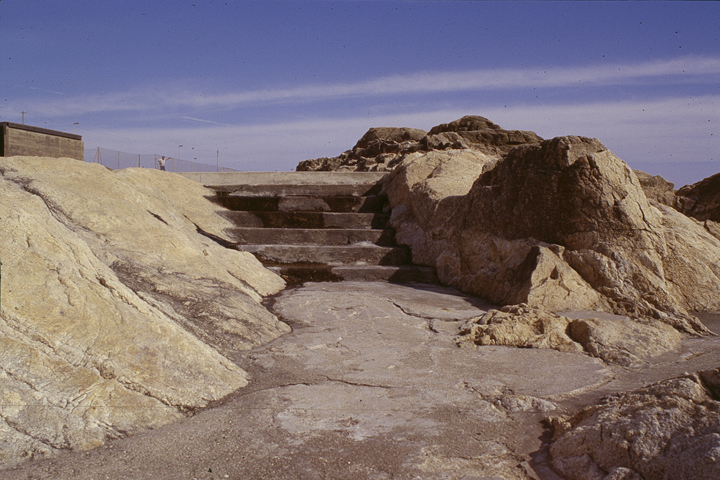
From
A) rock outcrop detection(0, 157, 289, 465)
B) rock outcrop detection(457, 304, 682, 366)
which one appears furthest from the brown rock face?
rock outcrop detection(0, 157, 289, 465)

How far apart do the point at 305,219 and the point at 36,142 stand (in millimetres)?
4249

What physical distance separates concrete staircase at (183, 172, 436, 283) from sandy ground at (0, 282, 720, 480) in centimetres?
175

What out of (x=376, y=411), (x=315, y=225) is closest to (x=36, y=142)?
(x=315, y=225)

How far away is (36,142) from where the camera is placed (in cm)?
751

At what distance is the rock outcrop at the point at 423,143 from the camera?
337 inches

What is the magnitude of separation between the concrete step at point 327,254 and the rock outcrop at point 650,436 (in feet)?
12.3

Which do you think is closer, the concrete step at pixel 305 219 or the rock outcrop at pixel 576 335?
the rock outcrop at pixel 576 335

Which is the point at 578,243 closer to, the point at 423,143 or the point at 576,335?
the point at 576,335

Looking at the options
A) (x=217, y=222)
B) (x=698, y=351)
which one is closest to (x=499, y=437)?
(x=698, y=351)

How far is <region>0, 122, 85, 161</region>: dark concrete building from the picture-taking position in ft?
23.0

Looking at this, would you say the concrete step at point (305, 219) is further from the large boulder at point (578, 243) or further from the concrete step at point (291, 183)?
the large boulder at point (578, 243)

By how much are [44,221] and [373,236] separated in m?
3.65

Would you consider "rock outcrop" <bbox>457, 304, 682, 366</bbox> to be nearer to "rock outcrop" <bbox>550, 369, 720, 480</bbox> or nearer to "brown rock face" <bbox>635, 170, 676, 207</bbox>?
"rock outcrop" <bbox>550, 369, 720, 480</bbox>

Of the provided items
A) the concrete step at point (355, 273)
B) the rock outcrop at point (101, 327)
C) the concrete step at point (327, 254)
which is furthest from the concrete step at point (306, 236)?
the rock outcrop at point (101, 327)
